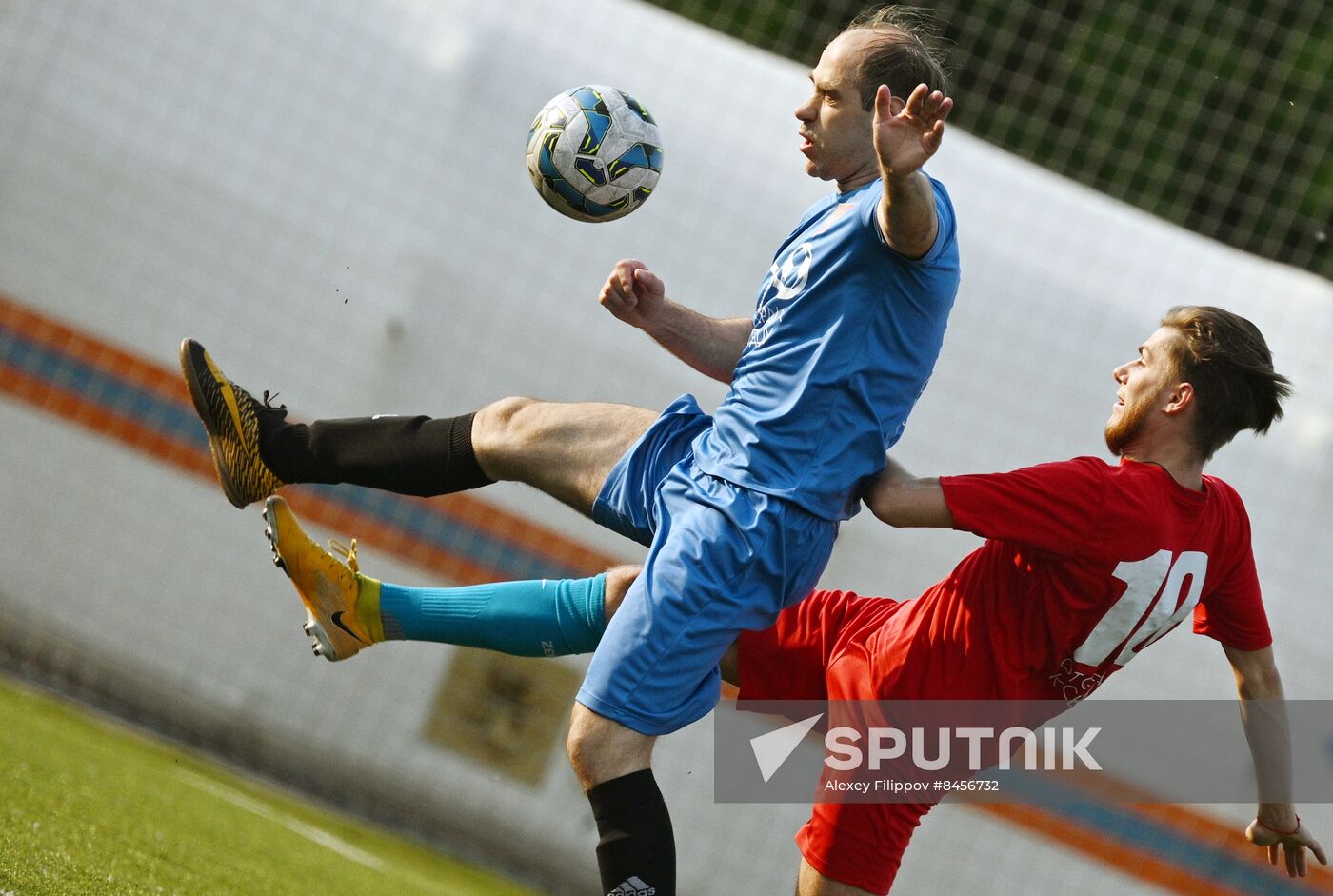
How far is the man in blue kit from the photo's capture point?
7.92 feet

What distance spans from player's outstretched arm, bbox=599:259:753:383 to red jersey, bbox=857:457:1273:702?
60cm

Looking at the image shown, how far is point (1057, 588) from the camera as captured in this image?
272 cm

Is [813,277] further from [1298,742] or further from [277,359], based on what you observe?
[1298,742]

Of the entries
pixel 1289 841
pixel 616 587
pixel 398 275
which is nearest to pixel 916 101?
pixel 616 587

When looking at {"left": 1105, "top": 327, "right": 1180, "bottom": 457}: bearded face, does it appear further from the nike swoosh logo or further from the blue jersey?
the nike swoosh logo

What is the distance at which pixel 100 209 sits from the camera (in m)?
5.22

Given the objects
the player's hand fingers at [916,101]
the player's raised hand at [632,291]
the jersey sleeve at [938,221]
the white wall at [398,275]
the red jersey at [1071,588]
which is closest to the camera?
the player's hand fingers at [916,101]

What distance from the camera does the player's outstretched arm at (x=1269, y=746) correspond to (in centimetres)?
297

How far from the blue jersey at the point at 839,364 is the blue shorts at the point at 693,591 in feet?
0.16

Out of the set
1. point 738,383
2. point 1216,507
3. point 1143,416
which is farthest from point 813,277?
point 1216,507

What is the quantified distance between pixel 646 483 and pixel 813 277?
480 mm

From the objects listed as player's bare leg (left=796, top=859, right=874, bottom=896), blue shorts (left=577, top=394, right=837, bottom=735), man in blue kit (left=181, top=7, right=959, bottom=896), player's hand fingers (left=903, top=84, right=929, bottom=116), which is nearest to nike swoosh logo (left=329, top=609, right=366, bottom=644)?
man in blue kit (left=181, top=7, right=959, bottom=896)

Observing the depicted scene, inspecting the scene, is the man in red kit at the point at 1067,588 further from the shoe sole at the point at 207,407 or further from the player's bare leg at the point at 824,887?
the shoe sole at the point at 207,407

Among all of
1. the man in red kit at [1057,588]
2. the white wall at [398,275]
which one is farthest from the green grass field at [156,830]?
the man in red kit at [1057,588]
